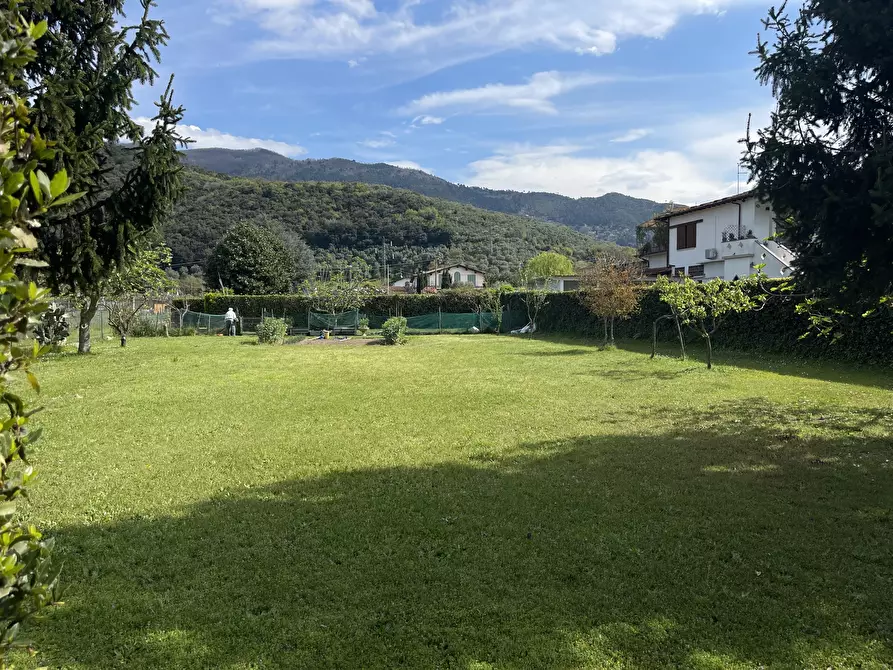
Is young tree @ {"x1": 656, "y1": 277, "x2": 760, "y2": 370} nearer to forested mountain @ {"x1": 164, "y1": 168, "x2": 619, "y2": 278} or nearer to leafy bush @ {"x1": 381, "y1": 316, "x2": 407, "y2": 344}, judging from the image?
leafy bush @ {"x1": 381, "y1": 316, "x2": 407, "y2": 344}

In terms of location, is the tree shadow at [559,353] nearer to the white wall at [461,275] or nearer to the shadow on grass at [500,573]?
the shadow on grass at [500,573]

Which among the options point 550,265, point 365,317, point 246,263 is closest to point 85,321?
point 365,317

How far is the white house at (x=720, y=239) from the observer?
91.8 ft

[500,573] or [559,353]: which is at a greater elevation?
[559,353]

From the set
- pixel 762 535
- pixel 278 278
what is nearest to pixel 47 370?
pixel 762 535

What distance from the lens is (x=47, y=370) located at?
13.0m

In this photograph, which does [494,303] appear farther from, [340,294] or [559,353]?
[559,353]

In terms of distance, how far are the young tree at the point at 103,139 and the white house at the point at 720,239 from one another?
24.6 meters

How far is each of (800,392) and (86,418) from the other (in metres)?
12.2

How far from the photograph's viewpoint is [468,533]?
4.29 metres

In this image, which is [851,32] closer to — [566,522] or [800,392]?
[566,522]

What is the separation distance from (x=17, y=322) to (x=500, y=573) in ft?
10.3

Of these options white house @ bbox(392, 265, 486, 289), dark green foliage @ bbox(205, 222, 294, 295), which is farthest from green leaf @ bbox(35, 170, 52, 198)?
white house @ bbox(392, 265, 486, 289)

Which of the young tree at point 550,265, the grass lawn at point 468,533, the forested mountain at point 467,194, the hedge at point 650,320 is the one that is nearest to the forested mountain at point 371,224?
the young tree at point 550,265
